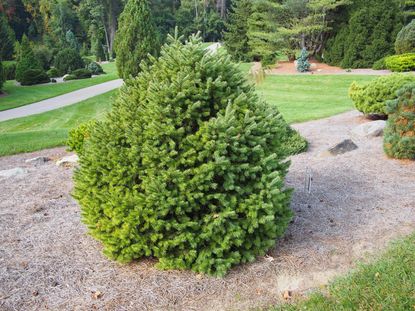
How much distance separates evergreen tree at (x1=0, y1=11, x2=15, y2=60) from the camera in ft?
108

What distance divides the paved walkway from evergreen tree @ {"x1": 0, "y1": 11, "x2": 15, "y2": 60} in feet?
49.4

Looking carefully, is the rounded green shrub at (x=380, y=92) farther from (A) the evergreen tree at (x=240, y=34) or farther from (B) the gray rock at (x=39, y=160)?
(A) the evergreen tree at (x=240, y=34)

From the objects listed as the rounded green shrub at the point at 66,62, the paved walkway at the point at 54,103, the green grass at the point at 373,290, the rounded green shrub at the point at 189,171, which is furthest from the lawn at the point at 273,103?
the rounded green shrub at the point at 66,62

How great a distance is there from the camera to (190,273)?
11.6 ft

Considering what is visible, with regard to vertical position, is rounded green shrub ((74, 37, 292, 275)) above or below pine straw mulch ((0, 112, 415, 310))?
above

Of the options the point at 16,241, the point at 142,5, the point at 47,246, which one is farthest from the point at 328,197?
the point at 142,5

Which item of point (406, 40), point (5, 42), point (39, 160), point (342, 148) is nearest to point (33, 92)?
point (5, 42)

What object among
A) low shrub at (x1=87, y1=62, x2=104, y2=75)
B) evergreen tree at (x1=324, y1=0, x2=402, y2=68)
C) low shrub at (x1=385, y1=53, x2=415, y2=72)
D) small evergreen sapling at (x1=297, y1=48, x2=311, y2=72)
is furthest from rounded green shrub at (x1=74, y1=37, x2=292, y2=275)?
low shrub at (x1=87, y1=62, x2=104, y2=75)

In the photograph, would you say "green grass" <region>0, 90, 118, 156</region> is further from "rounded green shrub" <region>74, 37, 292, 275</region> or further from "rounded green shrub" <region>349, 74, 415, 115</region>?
"rounded green shrub" <region>349, 74, 415, 115</region>

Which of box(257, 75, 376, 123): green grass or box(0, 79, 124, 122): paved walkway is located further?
box(0, 79, 124, 122): paved walkway

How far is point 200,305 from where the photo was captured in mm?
3156

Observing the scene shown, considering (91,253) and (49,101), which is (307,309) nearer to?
(91,253)

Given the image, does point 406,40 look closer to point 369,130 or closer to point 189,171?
point 369,130

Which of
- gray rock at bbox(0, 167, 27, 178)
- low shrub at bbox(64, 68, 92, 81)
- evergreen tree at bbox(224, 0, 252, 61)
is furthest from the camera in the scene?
evergreen tree at bbox(224, 0, 252, 61)
